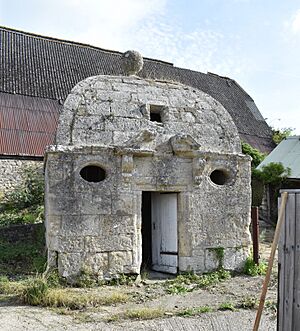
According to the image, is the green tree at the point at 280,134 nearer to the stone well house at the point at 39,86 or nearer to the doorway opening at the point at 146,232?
the stone well house at the point at 39,86

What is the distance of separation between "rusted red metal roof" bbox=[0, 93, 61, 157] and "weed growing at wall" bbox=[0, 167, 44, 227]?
39.7 inches

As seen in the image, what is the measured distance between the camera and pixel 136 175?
7852 mm

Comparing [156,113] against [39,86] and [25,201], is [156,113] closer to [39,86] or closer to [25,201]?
[25,201]

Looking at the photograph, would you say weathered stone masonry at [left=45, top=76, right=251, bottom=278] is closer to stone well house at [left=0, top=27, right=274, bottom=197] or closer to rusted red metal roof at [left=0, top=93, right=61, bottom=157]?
stone well house at [left=0, top=27, right=274, bottom=197]

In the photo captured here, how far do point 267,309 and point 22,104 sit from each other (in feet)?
47.3

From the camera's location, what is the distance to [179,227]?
8164 millimetres

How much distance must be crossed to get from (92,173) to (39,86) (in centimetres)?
1144

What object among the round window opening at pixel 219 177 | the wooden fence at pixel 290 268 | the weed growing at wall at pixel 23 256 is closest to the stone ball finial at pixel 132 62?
the round window opening at pixel 219 177

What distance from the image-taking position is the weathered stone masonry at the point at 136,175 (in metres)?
7.38

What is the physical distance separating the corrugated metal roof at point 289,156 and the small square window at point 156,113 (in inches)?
300

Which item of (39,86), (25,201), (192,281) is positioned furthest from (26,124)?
(192,281)

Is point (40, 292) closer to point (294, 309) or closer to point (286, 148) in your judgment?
point (294, 309)

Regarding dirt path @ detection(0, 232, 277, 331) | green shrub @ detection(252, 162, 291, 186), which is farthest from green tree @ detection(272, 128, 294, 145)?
dirt path @ detection(0, 232, 277, 331)

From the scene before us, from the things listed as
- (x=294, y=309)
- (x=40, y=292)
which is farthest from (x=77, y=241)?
(x=294, y=309)
